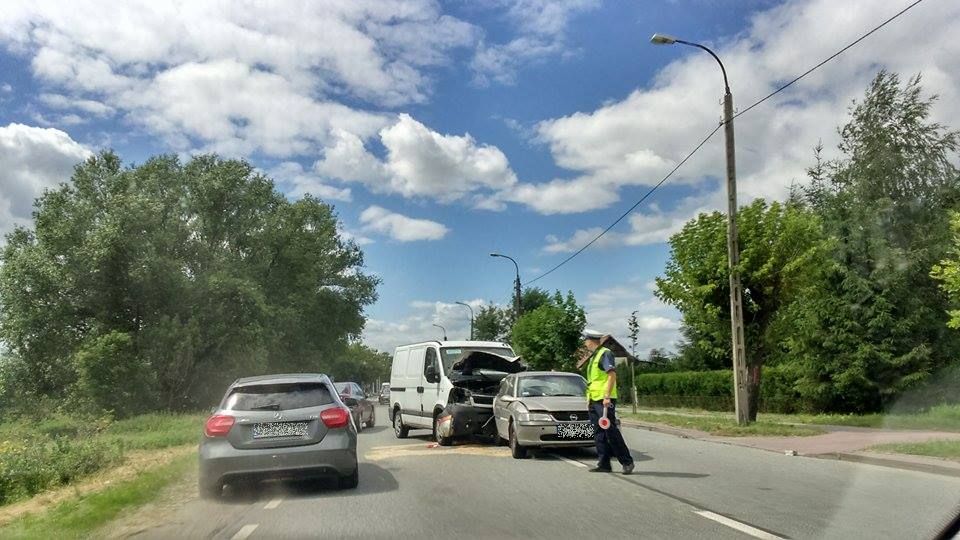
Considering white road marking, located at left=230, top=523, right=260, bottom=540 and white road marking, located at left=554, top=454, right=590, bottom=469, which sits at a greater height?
white road marking, located at left=554, top=454, right=590, bottom=469

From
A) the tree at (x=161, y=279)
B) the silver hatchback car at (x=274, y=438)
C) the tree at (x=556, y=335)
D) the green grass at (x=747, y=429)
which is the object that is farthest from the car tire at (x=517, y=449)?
the tree at (x=161, y=279)

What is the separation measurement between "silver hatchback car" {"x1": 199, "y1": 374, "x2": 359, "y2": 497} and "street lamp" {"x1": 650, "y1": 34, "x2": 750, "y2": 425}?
40.7 ft

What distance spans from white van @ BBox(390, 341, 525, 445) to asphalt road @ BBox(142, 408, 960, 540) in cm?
266

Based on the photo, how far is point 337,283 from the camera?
5719 cm

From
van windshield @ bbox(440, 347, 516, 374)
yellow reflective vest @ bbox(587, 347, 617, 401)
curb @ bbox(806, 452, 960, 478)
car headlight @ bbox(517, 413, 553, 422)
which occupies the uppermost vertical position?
van windshield @ bbox(440, 347, 516, 374)

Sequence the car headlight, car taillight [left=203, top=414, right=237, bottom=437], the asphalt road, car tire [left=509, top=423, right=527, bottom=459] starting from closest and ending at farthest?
the asphalt road, car taillight [left=203, top=414, right=237, bottom=437], the car headlight, car tire [left=509, top=423, right=527, bottom=459]

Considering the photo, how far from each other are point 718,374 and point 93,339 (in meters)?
28.1

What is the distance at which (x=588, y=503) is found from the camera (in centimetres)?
866

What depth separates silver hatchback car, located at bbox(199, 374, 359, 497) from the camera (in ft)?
31.6

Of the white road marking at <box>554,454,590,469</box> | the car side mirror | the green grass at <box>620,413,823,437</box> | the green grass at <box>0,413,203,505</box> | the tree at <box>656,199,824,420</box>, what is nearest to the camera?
the white road marking at <box>554,454,590,469</box>

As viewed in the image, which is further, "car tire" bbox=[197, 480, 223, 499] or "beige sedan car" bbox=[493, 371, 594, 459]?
"beige sedan car" bbox=[493, 371, 594, 459]

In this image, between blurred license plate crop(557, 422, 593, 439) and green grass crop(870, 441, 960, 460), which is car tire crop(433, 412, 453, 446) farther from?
green grass crop(870, 441, 960, 460)

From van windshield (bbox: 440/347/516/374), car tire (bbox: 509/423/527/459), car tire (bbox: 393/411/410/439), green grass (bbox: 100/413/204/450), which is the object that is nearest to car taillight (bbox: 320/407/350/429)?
car tire (bbox: 509/423/527/459)

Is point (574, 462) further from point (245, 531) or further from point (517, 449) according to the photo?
point (245, 531)
